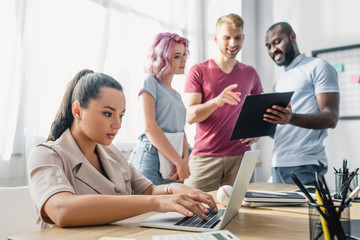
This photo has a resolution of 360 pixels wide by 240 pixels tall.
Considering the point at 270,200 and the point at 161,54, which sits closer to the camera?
the point at 270,200

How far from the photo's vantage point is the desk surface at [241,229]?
825 millimetres

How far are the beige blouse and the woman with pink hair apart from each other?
37 cm

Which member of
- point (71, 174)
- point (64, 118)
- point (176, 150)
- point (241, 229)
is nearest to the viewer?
point (241, 229)

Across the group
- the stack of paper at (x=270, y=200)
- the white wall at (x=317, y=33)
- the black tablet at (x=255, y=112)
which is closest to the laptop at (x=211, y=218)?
the stack of paper at (x=270, y=200)

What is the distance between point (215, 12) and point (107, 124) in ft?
9.35

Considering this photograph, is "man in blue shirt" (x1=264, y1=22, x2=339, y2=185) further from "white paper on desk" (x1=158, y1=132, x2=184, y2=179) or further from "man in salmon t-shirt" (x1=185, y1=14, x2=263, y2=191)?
"white paper on desk" (x1=158, y1=132, x2=184, y2=179)

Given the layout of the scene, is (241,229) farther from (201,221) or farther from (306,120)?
(306,120)

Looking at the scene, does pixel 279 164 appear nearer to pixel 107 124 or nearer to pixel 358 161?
pixel 107 124

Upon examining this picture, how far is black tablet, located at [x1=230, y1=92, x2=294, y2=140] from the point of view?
1.63 m

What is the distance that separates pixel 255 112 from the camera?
1.70 metres

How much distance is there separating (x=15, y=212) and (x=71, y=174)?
48 cm

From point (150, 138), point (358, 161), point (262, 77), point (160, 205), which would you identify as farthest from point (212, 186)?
point (262, 77)

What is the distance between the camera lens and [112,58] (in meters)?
2.56

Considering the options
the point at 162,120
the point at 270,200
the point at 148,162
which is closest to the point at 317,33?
the point at 162,120
